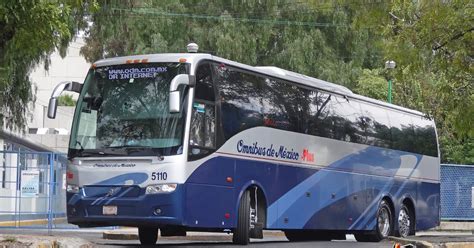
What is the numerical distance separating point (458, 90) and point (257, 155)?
16.2 ft

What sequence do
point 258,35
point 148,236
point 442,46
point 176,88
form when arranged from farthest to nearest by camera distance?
point 258,35 < point 148,236 < point 442,46 < point 176,88

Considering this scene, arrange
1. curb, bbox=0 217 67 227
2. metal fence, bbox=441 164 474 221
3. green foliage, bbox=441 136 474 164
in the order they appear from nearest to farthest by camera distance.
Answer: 1. curb, bbox=0 217 67 227
2. metal fence, bbox=441 164 474 221
3. green foliage, bbox=441 136 474 164

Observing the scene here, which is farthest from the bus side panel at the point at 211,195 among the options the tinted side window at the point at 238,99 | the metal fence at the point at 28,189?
the metal fence at the point at 28,189

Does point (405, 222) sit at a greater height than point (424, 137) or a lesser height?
lesser

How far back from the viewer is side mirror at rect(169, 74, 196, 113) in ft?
47.3

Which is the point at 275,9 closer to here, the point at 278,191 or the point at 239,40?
the point at 239,40

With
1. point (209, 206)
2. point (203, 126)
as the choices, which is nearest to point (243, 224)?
point (209, 206)

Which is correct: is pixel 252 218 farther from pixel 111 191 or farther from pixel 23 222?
pixel 23 222

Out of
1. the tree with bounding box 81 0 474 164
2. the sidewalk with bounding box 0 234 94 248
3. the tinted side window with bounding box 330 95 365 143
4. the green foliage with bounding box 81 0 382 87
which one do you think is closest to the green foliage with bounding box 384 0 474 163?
the tinted side window with bounding box 330 95 365 143

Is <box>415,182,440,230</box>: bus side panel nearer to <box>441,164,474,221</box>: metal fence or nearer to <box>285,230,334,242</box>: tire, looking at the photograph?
<box>285,230,334,242</box>: tire

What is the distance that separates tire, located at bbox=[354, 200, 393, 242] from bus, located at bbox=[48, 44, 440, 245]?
1490 mm

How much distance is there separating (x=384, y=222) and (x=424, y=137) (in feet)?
11.3

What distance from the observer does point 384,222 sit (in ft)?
74.6

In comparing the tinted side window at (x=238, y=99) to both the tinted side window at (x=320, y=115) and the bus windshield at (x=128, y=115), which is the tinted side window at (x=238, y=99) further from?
the tinted side window at (x=320, y=115)
